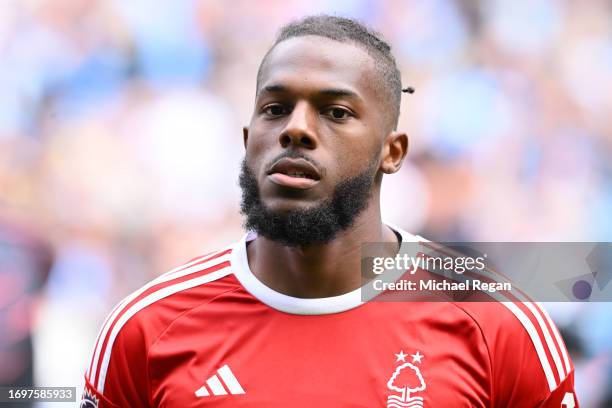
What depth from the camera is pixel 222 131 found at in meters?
5.81

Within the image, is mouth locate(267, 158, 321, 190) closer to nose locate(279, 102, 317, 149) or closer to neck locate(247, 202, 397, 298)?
nose locate(279, 102, 317, 149)

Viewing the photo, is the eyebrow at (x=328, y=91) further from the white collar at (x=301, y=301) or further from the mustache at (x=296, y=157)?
the white collar at (x=301, y=301)

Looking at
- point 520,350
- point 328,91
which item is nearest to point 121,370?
point 328,91

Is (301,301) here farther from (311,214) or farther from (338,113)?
(338,113)

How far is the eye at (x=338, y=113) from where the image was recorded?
2910 millimetres

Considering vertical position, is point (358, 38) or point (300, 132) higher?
point (358, 38)

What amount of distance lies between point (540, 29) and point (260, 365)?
3963mm

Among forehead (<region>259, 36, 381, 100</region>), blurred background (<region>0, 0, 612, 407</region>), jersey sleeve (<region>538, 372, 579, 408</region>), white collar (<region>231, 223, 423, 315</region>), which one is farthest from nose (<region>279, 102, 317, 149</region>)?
blurred background (<region>0, 0, 612, 407</region>)

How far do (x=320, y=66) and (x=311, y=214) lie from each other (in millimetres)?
493

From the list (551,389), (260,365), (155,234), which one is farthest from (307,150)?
(155,234)

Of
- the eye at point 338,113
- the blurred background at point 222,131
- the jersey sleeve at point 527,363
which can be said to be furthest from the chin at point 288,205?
Result: the blurred background at point 222,131

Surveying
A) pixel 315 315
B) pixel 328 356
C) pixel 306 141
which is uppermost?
pixel 306 141

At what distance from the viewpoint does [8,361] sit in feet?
17.1

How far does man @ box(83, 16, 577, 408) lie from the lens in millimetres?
2791
